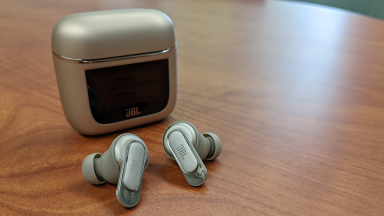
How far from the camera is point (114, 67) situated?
1.47 ft

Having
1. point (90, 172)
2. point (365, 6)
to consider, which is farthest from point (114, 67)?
point (365, 6)

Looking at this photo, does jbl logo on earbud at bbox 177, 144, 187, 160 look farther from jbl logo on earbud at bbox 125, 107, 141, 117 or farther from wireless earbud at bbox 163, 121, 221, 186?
jbl logo on earbud at bbox 125, 107, 141, 117

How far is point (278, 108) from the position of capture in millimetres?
583

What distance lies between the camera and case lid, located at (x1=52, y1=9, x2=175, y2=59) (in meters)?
0.41

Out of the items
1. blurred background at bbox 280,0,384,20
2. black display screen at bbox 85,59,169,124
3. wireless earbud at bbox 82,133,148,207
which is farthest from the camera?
blurred background at bbox 280,0,384,20

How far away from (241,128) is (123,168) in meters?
0.23

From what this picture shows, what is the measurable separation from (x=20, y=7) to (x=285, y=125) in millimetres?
1046

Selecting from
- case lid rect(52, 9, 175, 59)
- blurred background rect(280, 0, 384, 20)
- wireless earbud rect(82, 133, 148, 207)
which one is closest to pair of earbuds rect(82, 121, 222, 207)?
wireless earbud rect(82, 133, 148, 207)

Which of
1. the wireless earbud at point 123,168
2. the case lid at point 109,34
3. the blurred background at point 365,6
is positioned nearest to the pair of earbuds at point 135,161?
the wireless earbud at point 123,168

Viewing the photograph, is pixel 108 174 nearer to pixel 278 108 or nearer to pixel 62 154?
pixel 62 154

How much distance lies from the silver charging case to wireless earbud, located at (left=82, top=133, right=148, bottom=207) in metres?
0.09

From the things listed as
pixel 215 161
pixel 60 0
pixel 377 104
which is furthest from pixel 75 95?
pixel 60 0

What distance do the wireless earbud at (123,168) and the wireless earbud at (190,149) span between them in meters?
0.04

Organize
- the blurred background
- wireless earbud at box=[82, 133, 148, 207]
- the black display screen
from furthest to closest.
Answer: the blurred background, the black display screen, wireless earbud at box=[82, 133, 148, 207]
